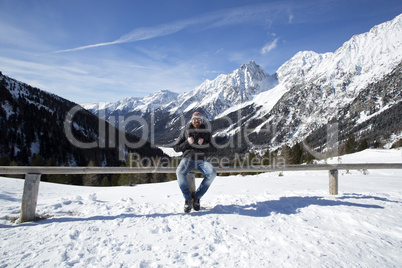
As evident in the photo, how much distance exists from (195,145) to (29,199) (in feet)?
12.0

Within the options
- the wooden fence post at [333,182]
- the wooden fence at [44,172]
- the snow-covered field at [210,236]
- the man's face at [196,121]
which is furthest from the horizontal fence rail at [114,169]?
the man's face at [196,121]

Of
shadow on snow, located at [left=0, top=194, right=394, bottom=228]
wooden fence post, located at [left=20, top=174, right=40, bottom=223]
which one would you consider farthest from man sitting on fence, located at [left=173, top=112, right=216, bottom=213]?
wooden fence post, located at [left=20, top=174, right=40, bottom=223]

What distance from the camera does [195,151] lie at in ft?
15.7

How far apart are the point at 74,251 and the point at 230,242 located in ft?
7.67

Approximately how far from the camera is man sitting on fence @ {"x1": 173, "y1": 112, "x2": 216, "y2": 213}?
476 cm

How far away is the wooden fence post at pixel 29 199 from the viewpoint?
4.30 metres

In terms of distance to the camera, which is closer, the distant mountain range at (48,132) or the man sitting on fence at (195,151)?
the man sitting on fence at (195,151)

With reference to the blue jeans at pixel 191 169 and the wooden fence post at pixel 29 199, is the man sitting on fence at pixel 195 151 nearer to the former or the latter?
the blue jeans at pixel 191 169

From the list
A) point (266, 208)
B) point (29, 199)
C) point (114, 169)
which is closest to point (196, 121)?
point (114, 169)

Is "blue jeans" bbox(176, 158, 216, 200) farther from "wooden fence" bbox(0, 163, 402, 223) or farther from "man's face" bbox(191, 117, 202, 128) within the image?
"man's face" bbox(191, 117, 202, 128)

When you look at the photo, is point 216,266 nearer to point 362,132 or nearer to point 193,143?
point 193,143

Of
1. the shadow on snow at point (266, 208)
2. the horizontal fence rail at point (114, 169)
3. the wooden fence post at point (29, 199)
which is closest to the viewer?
the wooden fence post at point (29, 199)

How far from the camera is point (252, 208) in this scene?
5.17 metres

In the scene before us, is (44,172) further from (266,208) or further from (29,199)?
(266,208)
